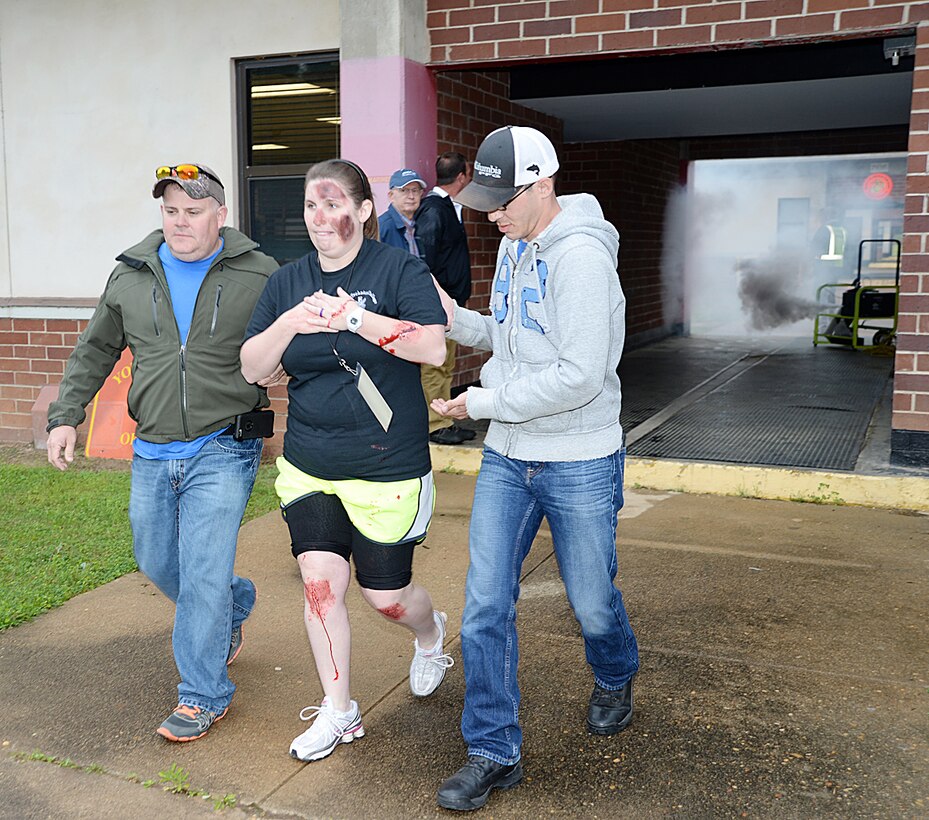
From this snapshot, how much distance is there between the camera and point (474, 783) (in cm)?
320

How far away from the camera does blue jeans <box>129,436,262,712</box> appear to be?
3.67 m

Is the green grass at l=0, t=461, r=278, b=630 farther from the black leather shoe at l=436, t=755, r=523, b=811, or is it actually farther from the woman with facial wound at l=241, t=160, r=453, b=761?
the black leather shoe at l=436, t=755, r=523, b=811

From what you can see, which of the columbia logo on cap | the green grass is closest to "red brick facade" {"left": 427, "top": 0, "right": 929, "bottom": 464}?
the green grass

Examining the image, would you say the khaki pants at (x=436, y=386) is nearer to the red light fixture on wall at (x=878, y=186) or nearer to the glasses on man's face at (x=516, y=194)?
the glasses on man's face at (x=516, y=194)

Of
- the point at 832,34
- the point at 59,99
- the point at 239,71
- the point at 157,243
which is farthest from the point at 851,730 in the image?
the point at 59,99

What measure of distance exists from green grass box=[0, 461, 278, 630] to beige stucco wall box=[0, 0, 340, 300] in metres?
1.94

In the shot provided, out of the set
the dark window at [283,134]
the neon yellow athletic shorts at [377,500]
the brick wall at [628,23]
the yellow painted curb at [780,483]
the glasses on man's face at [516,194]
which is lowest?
the yellow painted curb at [780,483]

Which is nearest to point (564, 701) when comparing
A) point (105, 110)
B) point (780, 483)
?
point (780, 483)

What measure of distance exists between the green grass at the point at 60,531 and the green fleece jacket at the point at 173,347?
67.6 inches

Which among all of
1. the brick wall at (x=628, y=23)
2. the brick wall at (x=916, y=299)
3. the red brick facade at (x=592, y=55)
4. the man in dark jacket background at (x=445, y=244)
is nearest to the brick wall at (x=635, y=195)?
the red brick facade at (x=592, y=55)

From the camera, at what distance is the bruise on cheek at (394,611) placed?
3.59 metres

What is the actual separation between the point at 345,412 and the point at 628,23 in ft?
16.4

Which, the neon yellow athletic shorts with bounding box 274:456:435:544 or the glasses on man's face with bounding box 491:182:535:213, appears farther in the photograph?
the neon yellow athletic shorts with bounding box 274:456:435:544

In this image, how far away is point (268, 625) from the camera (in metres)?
4.83
